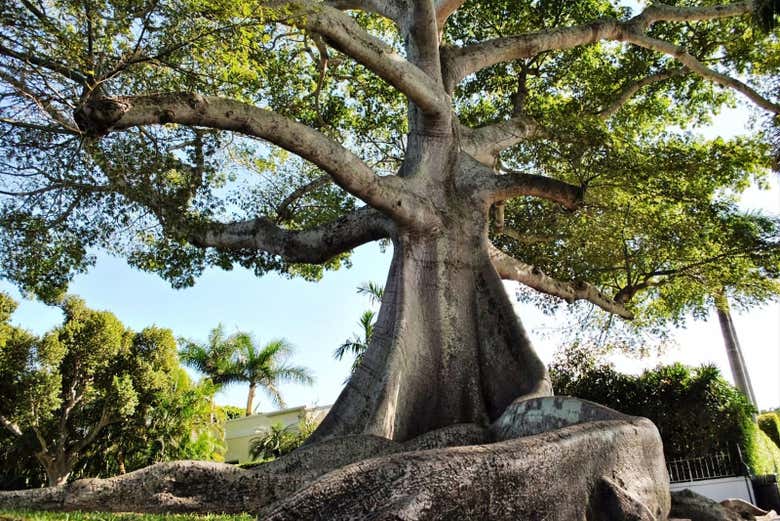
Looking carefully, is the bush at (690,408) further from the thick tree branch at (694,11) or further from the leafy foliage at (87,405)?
the leafy foliage at (87,405)

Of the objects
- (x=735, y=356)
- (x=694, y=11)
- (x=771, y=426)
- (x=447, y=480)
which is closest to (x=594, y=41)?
(x=694, y=11)

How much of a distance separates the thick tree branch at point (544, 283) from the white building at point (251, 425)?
56.2 ft

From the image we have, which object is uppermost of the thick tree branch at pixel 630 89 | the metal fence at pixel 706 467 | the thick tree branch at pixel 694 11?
the thick tree branch at pixel 694 11

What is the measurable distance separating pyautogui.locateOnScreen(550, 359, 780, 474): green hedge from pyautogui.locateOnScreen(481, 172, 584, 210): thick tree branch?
6922 millimetres

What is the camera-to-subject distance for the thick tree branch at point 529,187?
8.10 metres

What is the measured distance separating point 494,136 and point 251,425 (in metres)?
22.9

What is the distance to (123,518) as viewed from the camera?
4043 millimetres

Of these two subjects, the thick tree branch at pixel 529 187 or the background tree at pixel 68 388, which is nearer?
the thick tree branch at pixel 529 187

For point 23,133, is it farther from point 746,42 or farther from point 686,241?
point 746,42

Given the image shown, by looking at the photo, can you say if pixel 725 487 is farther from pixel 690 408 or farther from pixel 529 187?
pixel 529 187

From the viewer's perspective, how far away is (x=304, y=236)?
846 centimetres

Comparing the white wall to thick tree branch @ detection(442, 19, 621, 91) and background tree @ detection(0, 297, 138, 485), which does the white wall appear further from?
background tree @ detection(0, 297, 138, 485)

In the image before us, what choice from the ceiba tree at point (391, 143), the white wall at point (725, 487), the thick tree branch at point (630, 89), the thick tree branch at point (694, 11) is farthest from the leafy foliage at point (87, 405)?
the thick tree branch at point (694, 11)

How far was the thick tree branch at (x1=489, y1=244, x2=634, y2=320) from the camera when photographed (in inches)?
376
